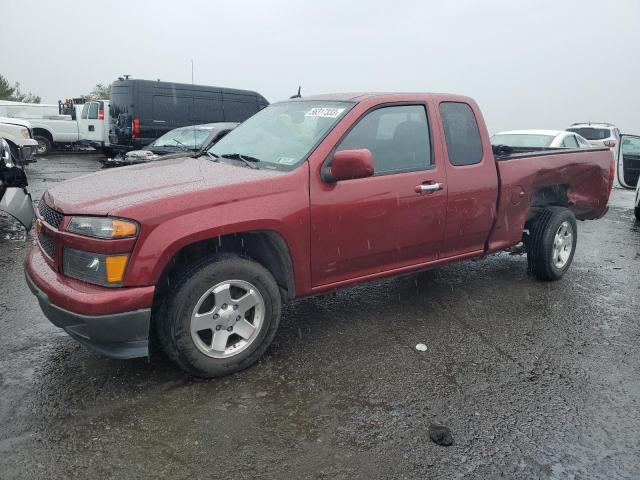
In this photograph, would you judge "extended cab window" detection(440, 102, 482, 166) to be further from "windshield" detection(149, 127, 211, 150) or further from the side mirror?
"windshield" detection(149, 127, 211, 150)

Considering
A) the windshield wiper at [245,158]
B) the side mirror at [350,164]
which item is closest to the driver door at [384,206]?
the side mirror at [350,164]

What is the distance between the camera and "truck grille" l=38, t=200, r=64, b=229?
9.73 ft

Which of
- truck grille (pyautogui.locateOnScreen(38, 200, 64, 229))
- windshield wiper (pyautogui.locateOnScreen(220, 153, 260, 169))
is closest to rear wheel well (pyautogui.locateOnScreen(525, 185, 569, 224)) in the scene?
windshield wiper (pyautogui.locateOnScreen(220, 153, 260, 169))

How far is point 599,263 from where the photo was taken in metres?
6.19

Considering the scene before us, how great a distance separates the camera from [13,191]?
5.96 meters

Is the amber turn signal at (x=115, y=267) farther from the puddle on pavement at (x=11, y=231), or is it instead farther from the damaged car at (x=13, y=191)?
the puddle on pavement at (x=11, y=231)

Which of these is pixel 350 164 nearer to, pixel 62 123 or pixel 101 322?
pixel 101 322

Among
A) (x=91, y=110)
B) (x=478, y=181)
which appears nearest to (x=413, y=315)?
(x=478, y=181)

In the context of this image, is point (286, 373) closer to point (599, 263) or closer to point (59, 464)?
A: point (59, 464)

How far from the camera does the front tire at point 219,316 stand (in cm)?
295

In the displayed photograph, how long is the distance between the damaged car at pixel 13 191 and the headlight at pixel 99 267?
3.70 m

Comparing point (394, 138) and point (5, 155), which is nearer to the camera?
point (394, 138)

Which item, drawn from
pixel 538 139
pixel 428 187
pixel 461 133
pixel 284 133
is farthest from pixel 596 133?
pixel 284 133

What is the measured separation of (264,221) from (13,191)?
430cm
